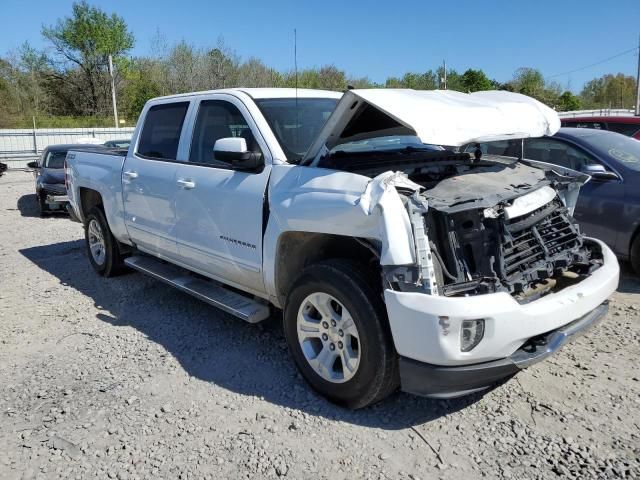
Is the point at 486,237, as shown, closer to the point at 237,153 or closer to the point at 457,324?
the point at 457,324

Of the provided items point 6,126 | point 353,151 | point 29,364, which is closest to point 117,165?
point 29,364

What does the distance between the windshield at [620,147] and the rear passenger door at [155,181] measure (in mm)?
4486

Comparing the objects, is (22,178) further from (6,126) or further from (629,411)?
(629,411)

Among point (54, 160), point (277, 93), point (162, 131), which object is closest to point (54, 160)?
point (54, 160)

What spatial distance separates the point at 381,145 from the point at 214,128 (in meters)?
1.41

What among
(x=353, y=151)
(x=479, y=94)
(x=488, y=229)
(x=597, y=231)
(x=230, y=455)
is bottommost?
(x=230, y=455)

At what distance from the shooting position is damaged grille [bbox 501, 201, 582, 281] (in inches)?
124

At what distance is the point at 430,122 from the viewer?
120 inches

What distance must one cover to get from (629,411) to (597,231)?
2885 millimetres

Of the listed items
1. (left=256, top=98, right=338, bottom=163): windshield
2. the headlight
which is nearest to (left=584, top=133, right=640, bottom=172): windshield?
(left=256, top=98, right=338, bottom=163): windshield

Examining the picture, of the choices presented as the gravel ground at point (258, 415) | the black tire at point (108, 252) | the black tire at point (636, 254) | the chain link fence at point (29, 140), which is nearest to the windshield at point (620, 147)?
the black tire at point (636, 254)

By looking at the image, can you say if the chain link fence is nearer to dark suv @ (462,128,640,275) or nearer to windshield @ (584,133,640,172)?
dark suv @ (462,128,640,275)

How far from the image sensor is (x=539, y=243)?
3.39 m

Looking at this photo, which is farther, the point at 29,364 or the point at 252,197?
the point at 29,364
